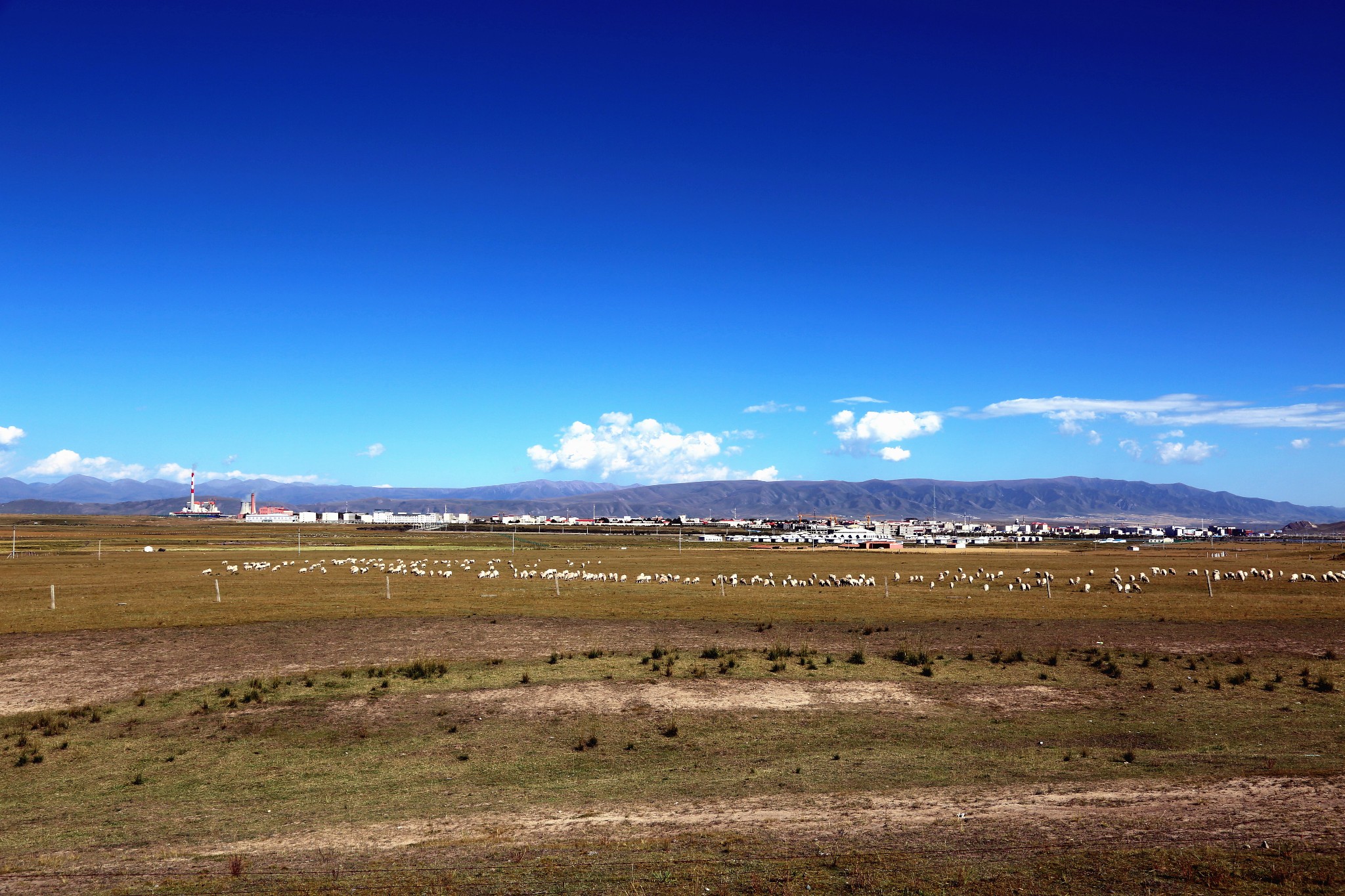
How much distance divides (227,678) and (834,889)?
2100cm

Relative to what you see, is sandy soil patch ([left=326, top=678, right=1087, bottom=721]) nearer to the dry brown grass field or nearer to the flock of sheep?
the dry brown grass field

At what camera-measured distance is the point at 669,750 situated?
17.7 metres

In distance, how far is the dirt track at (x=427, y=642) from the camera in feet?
82.0

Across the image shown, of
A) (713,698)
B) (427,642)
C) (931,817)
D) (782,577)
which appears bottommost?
(782,577)

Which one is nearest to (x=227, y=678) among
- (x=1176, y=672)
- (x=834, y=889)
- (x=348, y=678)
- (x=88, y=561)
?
(x=348, y=678)

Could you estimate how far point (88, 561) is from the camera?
7725 centimetres

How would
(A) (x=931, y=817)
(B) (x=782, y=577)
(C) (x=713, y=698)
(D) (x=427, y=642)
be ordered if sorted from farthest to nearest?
(B) (x=782, y=577) < (D) (x=427, y=642) < (C) (x=713, y=698) < (A) (x=931, y=817)

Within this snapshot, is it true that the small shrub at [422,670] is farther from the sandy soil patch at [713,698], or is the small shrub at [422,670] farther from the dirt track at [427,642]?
the sandy soil patch at [713,698]

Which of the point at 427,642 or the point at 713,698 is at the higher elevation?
the point at 713,698

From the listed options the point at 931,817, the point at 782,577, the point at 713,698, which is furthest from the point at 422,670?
the point at 782,577

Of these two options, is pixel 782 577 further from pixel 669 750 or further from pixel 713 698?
pixel 669 750

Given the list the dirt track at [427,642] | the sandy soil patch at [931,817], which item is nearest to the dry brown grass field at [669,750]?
the sandy soil patch at [931,817]

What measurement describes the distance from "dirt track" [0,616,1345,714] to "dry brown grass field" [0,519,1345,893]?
0.66 ft

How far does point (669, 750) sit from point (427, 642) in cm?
1549
